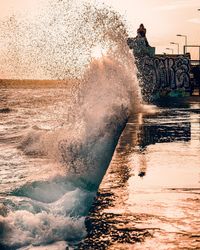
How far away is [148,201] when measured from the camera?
4.19 meters

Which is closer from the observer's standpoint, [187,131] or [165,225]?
[165,225]

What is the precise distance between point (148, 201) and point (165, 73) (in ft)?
76.6

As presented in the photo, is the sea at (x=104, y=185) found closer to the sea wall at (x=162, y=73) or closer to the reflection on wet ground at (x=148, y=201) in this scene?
the reflection on wet ground at (x=148, y=201)

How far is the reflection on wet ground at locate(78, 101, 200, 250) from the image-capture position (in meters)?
3.27

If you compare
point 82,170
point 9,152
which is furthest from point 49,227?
point 9,152

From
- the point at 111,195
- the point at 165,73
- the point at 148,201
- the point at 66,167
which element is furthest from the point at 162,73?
the point at 148,201

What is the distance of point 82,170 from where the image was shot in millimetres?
7047

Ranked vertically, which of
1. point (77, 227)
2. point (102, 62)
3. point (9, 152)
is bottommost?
point (9, 152)

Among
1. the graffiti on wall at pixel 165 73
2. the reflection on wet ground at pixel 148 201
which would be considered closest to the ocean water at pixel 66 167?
the reflection on wet ground at pixel 148 201

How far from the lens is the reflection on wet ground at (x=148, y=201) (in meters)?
3.27

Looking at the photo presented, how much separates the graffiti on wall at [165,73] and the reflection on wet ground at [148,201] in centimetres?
1866

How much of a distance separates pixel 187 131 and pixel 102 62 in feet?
22.8

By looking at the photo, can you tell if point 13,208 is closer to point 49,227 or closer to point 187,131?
point 49,227

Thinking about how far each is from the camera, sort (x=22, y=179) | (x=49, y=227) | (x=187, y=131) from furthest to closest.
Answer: (x=187, y=131), (x=22, y=179), (x=49, y=227)
